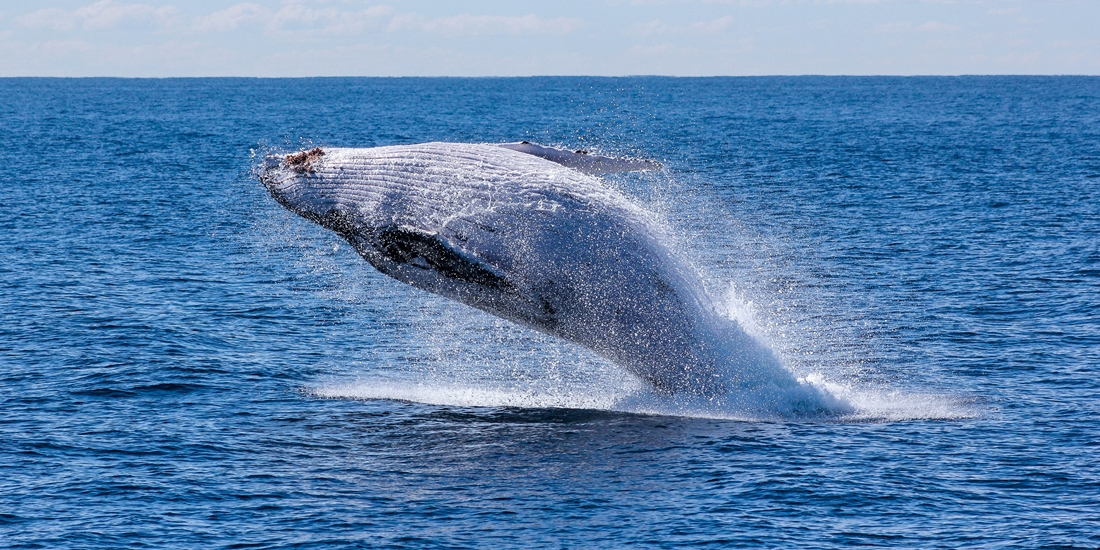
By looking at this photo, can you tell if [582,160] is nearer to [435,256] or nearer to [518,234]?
[518,234]

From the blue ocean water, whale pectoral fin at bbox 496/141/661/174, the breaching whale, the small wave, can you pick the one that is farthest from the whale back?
the blue ocean water

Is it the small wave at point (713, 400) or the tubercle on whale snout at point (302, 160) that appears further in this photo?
the small wave at point (713, 400)

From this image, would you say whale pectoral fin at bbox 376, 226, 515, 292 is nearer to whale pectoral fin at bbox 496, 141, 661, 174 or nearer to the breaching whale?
the breaching whale

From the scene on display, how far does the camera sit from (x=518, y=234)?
1678cm

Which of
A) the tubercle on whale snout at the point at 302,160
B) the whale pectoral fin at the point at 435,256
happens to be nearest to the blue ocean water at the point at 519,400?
the whale pectoral fin at the point at 435,256

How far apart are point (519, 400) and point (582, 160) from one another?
218 inches

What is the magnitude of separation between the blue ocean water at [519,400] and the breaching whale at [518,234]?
1925 millimetres

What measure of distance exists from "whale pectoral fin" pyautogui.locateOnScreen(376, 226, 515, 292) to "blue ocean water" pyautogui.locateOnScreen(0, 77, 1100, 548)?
2763 mm

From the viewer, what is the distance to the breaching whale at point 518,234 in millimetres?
16734

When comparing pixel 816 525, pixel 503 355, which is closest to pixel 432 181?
pixel 816 525

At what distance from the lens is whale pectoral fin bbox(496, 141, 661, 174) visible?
56.4ft

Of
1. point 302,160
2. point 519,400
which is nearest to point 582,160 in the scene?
point 302,160

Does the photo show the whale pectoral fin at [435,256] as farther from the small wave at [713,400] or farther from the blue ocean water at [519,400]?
the small wave at [713,400]

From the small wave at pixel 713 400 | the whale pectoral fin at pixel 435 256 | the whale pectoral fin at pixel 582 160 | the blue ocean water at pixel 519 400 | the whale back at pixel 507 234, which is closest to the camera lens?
the blue ocean water at pixel 519 400
